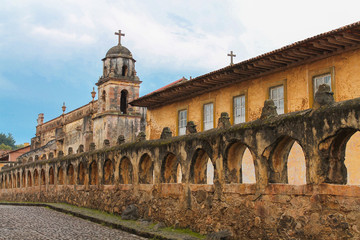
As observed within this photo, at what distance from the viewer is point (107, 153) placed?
15.4 metres

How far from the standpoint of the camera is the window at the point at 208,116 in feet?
55.8

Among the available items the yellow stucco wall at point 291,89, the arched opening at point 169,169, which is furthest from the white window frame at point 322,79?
the arched opening at point 169,169

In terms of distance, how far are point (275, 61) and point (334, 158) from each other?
7.20 m

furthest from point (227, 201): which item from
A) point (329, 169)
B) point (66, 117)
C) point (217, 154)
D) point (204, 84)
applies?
point (66, 117)

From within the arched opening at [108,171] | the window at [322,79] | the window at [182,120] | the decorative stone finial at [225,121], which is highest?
the window at [322,79]

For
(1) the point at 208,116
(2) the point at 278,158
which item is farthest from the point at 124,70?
(2) the point at 278,158

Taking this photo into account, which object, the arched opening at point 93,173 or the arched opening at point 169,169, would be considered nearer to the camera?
the arched opening at point 169,169

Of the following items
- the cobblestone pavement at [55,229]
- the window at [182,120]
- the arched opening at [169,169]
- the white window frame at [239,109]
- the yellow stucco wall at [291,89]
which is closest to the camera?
the cobblestone pavement at [55,229]

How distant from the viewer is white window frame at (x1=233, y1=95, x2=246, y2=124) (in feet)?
51.5

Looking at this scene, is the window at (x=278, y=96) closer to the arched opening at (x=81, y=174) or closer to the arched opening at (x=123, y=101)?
the arched opening at (x=81, y=174)

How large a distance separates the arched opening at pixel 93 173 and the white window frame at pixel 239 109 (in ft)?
17.9

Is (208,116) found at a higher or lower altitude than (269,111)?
higher

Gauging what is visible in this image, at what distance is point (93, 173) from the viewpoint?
1697 cm

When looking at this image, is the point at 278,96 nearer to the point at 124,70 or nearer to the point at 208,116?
the point at 208,116
